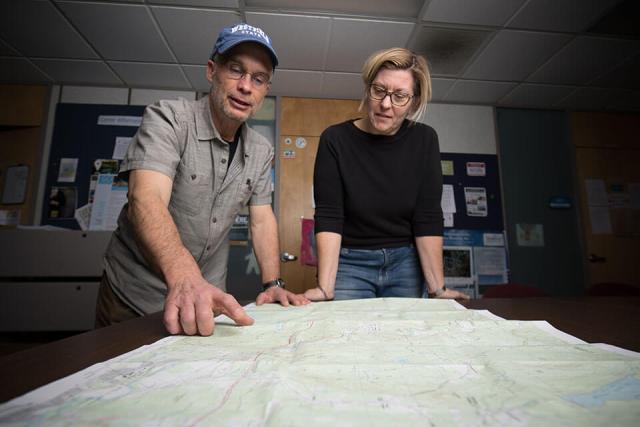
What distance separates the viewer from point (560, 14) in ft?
7.06

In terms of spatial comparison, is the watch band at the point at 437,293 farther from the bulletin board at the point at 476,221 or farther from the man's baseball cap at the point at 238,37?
the bulletin board at the point at 476,221

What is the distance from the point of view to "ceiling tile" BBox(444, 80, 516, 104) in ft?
9.64

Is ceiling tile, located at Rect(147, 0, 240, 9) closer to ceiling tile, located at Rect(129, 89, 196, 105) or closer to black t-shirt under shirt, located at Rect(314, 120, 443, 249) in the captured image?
ceiling tile, located at Rect(129, 89, 196, 105)

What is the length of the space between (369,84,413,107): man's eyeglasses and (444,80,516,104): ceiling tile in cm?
232

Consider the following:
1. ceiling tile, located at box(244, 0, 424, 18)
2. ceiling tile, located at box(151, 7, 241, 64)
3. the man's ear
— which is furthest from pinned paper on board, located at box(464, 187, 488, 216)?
the man's ear

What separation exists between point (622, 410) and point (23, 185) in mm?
3798

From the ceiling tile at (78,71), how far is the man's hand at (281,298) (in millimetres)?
2879

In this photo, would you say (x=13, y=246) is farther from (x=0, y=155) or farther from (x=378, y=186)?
(x=378, y=186)

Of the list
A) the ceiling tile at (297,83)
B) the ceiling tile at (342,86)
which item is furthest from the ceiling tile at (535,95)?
the ceiling tile at (297,83)

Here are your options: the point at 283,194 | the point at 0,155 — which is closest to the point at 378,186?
the point at 283,194

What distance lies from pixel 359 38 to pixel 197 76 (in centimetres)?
146

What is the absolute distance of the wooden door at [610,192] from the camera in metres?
3.04

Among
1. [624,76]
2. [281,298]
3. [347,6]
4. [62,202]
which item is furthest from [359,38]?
[62,202]

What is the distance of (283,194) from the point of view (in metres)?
2.97
